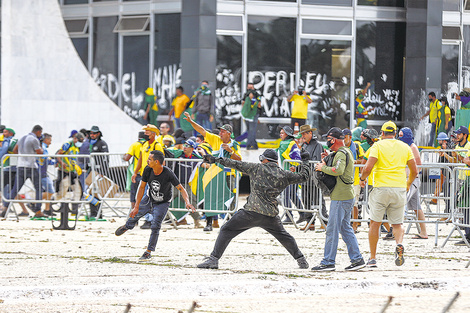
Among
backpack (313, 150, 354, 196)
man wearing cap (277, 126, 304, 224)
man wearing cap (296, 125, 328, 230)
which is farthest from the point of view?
man wearing cap (277, 126, 304, 224)

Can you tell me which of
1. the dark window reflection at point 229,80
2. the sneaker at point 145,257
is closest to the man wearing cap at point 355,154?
the sneaker at point 145,257

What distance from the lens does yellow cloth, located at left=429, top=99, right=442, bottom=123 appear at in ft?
79.6

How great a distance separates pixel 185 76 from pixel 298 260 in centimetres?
1415

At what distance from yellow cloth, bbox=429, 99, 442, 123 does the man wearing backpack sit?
14362 millimetres

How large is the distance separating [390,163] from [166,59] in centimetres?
1581

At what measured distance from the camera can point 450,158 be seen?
18047 millimetres

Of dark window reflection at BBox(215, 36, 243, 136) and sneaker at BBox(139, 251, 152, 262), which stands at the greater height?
dark window reflection at BBox(215, 36, 243, 136)

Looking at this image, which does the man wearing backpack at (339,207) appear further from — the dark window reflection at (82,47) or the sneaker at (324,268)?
the dark window reflection at (82,47)

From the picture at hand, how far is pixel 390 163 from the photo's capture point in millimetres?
10586

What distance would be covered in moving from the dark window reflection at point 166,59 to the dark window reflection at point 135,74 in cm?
42

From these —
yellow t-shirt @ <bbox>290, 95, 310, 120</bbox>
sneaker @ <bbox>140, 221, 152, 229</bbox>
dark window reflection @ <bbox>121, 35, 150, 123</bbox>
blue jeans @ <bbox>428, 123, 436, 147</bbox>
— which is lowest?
sneaker @ <bbox>140, 221, 152, 229</bbox>

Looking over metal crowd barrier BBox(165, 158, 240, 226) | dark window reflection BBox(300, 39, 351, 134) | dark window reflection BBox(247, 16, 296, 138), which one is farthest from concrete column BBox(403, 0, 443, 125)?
metal crowd barrier BBox(165, 158, 240, 226)

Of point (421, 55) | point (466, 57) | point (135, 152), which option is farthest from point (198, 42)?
point (466, 57)

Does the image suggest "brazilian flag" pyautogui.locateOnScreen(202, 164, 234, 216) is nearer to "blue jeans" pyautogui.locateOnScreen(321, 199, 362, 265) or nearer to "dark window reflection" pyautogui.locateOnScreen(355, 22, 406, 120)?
"blue jeans" pyautogui.locateOnScreen(321, 199, 362, 265)
